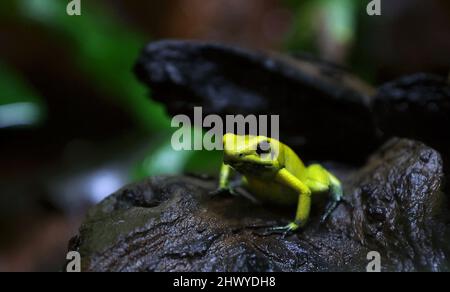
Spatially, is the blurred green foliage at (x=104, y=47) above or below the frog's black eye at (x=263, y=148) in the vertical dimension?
above

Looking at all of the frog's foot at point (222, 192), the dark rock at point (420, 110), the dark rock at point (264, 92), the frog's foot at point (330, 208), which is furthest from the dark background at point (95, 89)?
the dark rock at point (420, 110)

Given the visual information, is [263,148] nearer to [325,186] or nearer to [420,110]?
Result: [325,186]

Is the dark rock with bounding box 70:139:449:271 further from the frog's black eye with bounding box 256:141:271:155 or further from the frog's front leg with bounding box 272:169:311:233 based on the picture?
the frog's black eye with bounding box 256:141:271:155

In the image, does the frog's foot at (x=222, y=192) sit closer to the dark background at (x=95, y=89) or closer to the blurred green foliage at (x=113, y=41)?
the dark background at (x=95, y=89)

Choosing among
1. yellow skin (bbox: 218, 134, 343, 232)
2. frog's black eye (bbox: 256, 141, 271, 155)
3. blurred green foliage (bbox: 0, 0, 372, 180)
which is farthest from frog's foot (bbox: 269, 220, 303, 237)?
blurred green foliage (bbox: 0, 0, 372, 180)

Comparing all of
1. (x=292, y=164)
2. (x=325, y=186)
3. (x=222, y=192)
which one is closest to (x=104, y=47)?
(x=222, y=192)
